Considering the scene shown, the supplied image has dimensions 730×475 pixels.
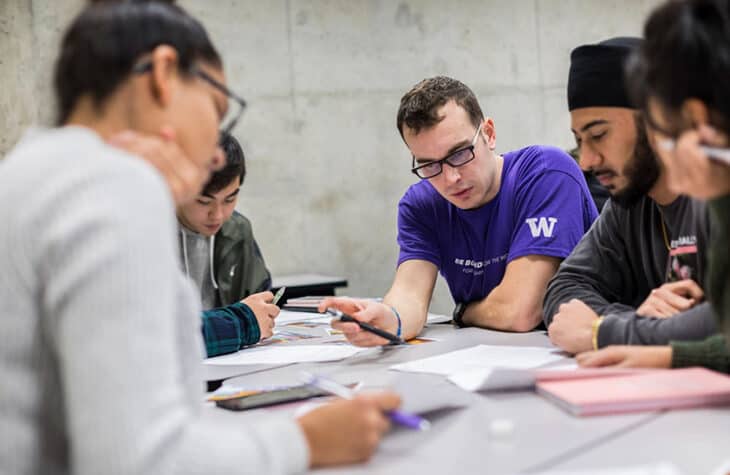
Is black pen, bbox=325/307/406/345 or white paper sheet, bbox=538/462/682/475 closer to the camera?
white paper sheet, bbox=538/462/682/475

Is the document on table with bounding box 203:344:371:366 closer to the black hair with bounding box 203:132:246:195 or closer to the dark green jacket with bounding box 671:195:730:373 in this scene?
the black hair with bounding box 203:132:246:195

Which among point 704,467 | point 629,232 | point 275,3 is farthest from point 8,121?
point 704,467

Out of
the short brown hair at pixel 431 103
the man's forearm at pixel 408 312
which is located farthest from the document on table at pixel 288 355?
the short brown hair at pixel 431 103

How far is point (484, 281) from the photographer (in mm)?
2564

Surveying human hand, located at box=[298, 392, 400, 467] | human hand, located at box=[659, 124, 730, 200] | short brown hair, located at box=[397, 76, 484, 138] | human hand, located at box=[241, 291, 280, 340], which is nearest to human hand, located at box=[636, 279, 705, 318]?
human hand, located at box=[659, 124, 730, 200]

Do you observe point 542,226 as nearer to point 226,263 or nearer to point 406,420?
point 226,263

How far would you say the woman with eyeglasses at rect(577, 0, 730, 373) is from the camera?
1.08 m

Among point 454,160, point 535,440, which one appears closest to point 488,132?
point 454,160

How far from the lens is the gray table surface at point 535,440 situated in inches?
40.4

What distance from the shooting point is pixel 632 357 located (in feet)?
4.87

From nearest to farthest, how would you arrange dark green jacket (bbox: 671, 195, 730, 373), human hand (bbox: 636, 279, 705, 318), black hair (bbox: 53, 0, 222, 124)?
black hair (bbox: 53, 0, 222, 124) → dark green jacket (bbox: 671, 195, 730, 373) → human hand (bbox: 636, 279, 705, 318)

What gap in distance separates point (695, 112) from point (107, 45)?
0.85m

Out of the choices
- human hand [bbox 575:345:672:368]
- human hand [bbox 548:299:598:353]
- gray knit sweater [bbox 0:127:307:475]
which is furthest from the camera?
human hand [bbox 548:299:598:353]

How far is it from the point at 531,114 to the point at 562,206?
2.83m
